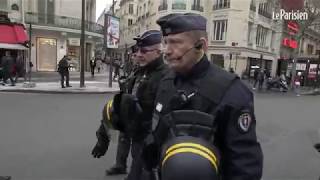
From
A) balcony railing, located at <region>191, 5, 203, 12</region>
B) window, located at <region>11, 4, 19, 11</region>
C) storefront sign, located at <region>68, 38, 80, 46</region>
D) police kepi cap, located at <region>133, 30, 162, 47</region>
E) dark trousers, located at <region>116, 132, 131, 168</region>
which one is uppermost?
balcony railing, located at <region>191, 5, 203, 12</region>

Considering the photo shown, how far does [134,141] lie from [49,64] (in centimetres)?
2778

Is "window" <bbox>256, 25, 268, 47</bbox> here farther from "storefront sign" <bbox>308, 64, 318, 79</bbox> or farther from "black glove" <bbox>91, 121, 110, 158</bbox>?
"black glove" <bbox>91, 121, 110, 158</bbox>

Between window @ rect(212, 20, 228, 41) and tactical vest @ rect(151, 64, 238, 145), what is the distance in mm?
37584

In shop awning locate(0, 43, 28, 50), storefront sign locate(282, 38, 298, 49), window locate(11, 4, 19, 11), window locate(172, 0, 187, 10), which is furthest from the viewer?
storefront sign locate(282, 38, 298, 49)

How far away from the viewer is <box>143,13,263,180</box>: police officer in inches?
58.5

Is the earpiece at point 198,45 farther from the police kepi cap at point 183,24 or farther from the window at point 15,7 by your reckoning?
the window at point 15,7

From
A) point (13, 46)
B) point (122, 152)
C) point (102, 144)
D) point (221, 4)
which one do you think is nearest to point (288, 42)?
point (221, 4)

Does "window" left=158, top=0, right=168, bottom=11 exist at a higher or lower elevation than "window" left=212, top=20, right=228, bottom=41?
higher

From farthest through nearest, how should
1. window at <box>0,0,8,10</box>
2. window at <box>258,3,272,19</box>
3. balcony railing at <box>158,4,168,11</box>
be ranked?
window at <box>258,3,272,19</box> → balcony railing at <box>158,4,168,11</box> → window at <box>0,0,8,10</box>

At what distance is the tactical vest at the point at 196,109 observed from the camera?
4.95ft

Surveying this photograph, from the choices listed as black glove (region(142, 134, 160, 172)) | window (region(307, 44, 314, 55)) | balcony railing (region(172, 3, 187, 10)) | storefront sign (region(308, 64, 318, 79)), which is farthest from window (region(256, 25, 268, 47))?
black glove (region(142, 134, 160, 172))

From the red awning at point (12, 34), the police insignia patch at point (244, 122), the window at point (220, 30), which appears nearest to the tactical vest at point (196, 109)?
the police insignia patch at point (244, 122)

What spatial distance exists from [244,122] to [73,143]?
566cm

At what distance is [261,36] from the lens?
42.8 metres
